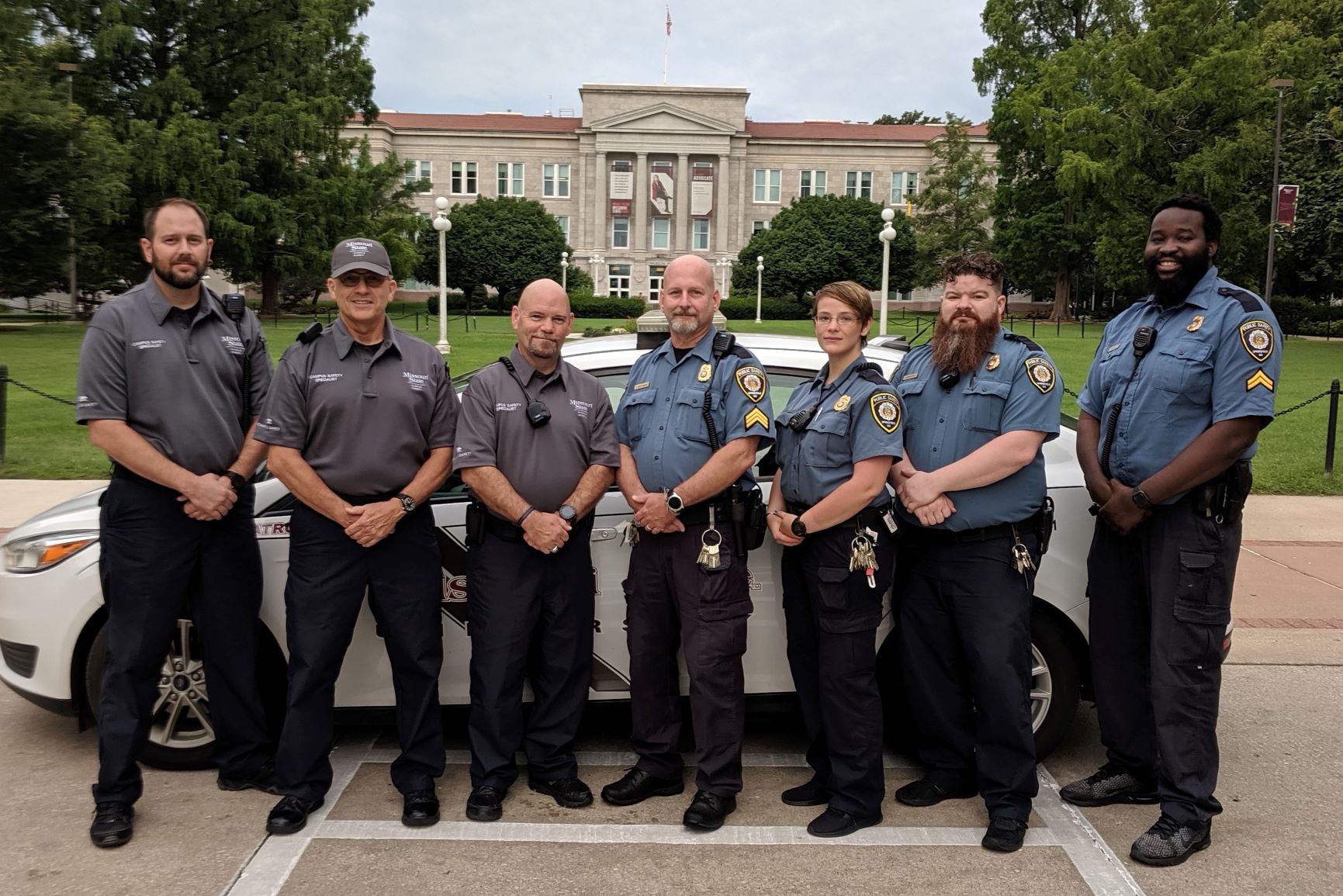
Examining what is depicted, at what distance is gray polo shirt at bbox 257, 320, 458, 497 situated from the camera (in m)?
3.47

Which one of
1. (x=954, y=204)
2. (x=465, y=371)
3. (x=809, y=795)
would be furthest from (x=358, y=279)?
(x=954, y=204)

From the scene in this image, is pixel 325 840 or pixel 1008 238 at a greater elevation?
pixel 1008 238

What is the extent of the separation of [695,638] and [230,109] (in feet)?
129

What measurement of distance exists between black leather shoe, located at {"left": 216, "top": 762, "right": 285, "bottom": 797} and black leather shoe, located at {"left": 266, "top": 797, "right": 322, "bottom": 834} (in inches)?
10.5

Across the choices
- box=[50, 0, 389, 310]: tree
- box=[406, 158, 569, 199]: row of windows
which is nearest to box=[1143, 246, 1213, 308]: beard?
box=[50, 0, 389, 310]: tree

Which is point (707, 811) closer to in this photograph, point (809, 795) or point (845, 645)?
point (809, 795)

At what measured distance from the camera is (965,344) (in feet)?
11.8

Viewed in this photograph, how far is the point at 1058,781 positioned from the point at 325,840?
9.04 feet

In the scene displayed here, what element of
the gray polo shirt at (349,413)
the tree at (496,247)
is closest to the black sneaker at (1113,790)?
the gray polo shirt at (349,413)

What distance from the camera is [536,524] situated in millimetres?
3521

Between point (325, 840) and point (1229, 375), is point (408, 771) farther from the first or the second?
point (1229, 375)

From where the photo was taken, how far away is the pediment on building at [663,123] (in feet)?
246

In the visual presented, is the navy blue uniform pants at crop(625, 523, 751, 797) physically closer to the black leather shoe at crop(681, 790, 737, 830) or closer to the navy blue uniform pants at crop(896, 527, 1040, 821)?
Answer: the black leather shoe at crop(681, 790, 737, 830)

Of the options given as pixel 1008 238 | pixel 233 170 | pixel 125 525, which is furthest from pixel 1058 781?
pixel 1008 238
